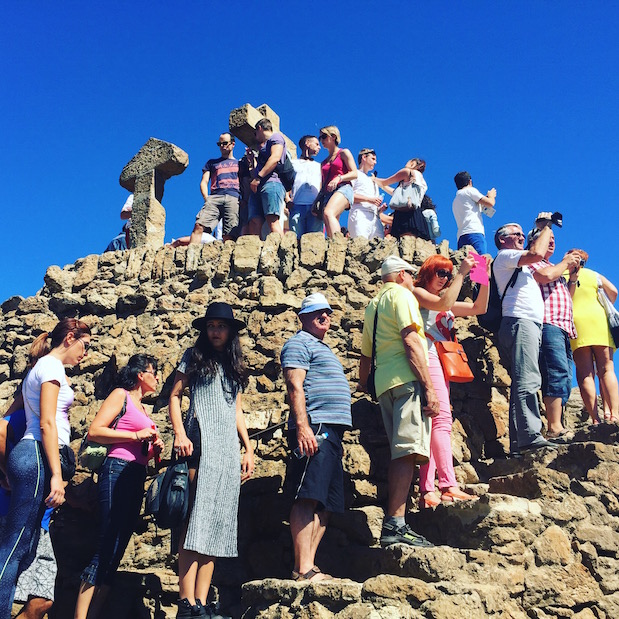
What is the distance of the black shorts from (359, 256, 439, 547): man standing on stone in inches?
13.8

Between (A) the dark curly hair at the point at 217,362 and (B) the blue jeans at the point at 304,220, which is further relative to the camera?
(B) the blue jeans at the point at 304,220

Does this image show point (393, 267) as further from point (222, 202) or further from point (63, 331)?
point (222, 202)

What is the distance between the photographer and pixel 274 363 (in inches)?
257

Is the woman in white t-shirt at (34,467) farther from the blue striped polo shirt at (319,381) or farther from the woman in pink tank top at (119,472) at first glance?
the blue striped polo shirt at (319,381)

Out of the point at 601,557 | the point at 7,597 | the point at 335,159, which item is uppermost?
the point at 335,159

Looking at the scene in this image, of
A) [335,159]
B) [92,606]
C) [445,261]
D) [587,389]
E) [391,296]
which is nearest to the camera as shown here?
[92,606]

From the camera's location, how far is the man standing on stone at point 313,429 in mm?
4539

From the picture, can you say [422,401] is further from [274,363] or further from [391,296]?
[274,363]

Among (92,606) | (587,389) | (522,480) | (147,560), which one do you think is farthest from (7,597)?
(587,389)

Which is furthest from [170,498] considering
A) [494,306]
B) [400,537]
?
[494,306]

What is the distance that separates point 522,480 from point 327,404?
1.56m

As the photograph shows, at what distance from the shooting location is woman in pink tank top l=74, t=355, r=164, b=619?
4699mm

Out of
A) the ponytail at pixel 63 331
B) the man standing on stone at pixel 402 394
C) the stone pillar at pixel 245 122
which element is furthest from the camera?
the stone pillar at pixel 245 122

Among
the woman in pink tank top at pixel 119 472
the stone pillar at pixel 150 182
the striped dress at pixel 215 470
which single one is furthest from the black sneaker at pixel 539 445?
the stone pillar at pixel 150 182
